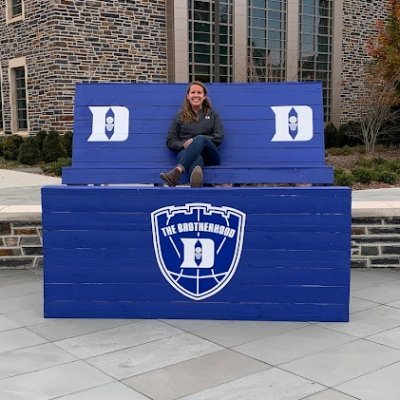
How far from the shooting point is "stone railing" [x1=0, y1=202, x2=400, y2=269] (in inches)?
227

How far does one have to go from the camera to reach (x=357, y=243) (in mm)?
5871

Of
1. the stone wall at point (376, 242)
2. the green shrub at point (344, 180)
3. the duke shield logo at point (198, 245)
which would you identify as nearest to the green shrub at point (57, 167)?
the green shrub at point (344, 180)

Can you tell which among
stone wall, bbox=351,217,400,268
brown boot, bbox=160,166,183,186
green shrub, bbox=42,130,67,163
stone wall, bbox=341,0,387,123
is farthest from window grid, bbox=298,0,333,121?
brown boot, bbox=160,166,183,186

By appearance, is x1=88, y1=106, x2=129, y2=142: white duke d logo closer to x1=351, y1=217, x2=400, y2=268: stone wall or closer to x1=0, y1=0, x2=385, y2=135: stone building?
x1=351, y1=217, x2=400, y2=268: stone wall

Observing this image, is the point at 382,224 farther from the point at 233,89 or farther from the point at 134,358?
the point at 134,358

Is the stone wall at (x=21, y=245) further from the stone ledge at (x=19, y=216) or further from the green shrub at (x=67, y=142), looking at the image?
the green shrub at (x=67, y=142)

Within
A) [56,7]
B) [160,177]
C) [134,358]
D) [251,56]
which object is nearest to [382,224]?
[160,177]

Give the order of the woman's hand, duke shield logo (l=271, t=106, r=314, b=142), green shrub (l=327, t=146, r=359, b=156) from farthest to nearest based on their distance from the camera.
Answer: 1. green shrub (l=327, t=146, r=359, b=156)
2. duke shield logo (l=271, t=106, r=314, b=142)
3. the woman's hand

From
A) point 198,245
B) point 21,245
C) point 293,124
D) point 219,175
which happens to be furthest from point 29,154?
point 198,245

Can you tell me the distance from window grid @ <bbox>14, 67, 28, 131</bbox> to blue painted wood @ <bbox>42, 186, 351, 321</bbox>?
17.9m

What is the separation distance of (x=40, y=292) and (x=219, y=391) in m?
2.59

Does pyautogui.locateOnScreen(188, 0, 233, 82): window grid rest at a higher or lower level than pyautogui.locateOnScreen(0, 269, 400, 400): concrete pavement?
higher

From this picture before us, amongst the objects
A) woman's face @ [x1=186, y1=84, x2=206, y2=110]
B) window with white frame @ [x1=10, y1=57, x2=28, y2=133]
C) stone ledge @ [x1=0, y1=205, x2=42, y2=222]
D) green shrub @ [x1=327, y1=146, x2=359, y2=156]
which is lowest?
stone ledge @ [x1=0, y1=205, x2=42, y2=222]

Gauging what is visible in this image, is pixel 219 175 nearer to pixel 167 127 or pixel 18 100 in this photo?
pixel 167 127
